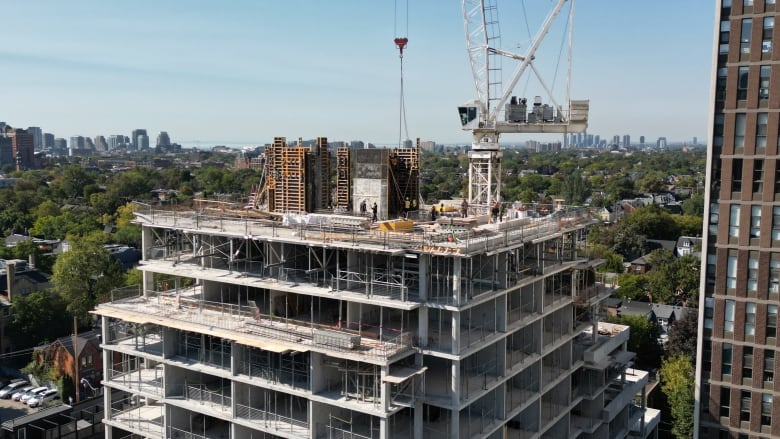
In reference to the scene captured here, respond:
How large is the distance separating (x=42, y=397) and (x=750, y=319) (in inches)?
2679

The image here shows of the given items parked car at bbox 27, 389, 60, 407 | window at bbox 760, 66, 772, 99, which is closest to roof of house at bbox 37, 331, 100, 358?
parked car at bbox 27, 389, 60, 407

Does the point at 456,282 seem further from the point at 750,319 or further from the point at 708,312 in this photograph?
the point at 750,319

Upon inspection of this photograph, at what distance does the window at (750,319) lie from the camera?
43881 mm

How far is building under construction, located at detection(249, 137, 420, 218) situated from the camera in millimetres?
43094

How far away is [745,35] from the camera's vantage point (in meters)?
43.6

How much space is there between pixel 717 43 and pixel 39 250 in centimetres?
10938

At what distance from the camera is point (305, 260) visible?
36250 millimetres

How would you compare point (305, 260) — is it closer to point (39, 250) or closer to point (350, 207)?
point (350, 207)

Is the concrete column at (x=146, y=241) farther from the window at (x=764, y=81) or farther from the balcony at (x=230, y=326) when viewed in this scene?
the window at (x=764, y=81)

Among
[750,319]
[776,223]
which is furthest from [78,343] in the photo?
[776,223]

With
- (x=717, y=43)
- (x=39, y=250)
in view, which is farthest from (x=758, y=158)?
(x=39, y=250)

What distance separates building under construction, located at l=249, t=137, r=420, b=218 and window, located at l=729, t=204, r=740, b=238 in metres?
Result: 21.5

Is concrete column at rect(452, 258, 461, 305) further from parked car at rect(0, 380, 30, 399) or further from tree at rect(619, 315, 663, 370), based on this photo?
parked car at rect(0, 380, 30, 399)

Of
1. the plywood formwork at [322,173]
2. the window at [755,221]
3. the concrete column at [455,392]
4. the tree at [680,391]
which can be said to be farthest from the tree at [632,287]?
the concrete column at [455,392]
